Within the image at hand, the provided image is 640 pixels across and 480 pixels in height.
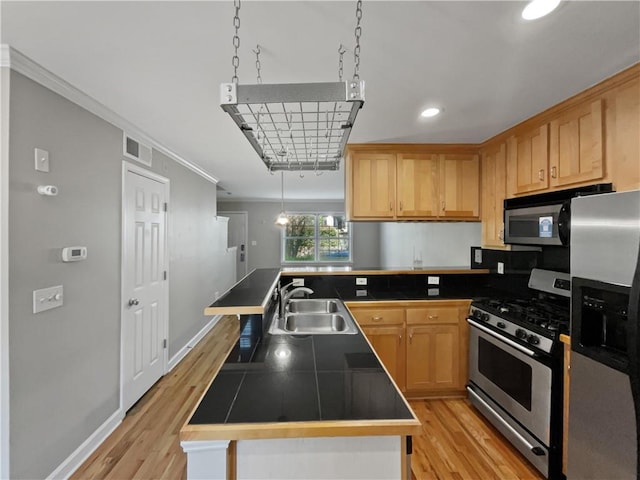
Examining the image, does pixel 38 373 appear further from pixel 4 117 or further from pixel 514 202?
pixel 514 202

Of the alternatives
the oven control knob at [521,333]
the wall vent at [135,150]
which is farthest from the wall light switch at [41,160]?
the oven control knob at [521,333]

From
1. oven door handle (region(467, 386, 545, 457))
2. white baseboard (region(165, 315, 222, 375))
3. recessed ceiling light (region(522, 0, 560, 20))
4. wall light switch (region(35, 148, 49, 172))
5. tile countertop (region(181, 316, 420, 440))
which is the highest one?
recessed ceiling light (region(522, 0, 560, 20))

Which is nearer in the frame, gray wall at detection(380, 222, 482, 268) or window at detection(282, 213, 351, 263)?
gray wall at detection(380, 222, 482, 268)

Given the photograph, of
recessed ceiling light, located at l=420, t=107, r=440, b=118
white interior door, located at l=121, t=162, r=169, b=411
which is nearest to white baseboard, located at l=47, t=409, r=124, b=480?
white interior door, located at l=121, t=162, r=169, b=411

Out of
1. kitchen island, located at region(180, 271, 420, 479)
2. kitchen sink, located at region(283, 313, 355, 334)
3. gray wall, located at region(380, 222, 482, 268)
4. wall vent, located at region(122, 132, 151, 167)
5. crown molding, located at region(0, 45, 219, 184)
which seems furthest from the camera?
gray wall, located at region(380, 222, 482, 268)

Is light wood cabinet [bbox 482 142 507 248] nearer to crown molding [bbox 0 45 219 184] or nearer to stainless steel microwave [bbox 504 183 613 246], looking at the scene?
stainless steel microwave [bbox 504 183 613 246]

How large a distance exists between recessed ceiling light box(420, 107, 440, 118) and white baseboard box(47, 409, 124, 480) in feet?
10.7

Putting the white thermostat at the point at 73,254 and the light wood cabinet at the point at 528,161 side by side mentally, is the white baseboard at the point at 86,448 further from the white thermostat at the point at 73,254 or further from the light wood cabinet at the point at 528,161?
the light wood cabinet at the point at 528,161

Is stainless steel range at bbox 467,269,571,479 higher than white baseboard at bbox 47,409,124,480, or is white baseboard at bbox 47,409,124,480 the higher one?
stainless steel range at bbox 467,269,571,479

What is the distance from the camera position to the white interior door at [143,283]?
2.53 meters

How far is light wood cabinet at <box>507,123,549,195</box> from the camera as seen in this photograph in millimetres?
2191

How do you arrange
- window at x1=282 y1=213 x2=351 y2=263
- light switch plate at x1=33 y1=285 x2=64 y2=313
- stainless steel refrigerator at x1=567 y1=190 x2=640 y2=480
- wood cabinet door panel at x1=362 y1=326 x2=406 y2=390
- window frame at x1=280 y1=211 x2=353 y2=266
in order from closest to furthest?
stainless steel refrigerator at x1=567 y1=190 x2=640 y2=480 < light switch plate at x1=33 y1=285 x2=64 y2=313 < wood cabinet door panel at x1=362 y1=326 x2=406 y2=390 < window frame at x1=280 y1=211 x2=353 y2=266 < window at x1=282 y1=213 x2=351 y2=263

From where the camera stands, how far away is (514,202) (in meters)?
2.41

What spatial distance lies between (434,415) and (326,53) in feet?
9.01
